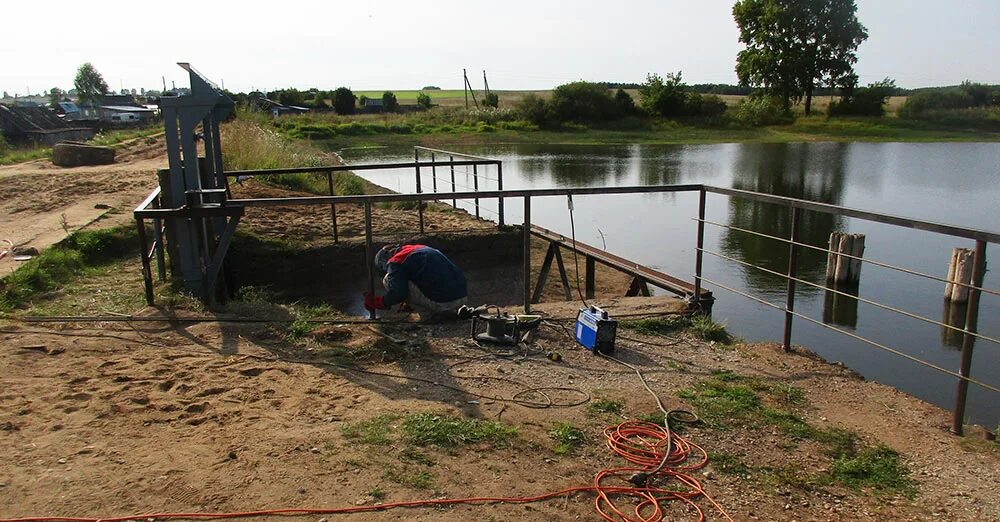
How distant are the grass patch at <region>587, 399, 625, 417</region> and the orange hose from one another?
0.82ft

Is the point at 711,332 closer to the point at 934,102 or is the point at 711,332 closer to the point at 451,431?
the point at 451,431

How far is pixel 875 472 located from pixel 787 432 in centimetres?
52

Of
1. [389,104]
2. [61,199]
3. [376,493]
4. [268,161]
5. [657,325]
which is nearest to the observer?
[376,493]

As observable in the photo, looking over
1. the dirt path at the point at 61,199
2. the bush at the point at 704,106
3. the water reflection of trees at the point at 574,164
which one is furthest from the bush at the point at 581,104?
the dirt path at the point at 61,199

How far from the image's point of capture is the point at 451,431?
3.90 metres

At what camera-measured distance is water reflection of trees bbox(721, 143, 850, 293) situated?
15.5 meters

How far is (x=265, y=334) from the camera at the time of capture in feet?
18.4

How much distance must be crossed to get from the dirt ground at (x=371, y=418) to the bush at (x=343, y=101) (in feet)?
193

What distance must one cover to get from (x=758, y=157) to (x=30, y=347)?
34.9m

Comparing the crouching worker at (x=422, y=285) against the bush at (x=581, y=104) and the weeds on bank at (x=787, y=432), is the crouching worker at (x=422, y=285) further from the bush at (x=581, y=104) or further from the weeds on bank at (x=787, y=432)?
the bush at (x=581, y=104)

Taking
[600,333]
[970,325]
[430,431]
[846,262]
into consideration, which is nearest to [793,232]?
[970,325]

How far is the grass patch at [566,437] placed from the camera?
3783 millimetres

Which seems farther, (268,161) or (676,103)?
(676,103)

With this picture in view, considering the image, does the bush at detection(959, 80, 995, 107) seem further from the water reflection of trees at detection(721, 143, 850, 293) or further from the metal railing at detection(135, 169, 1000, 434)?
the metal railing at detection(135, 169, 1000, 434)
